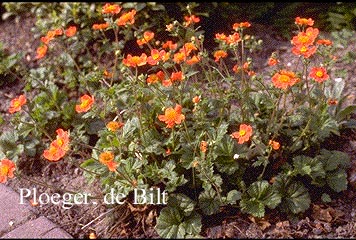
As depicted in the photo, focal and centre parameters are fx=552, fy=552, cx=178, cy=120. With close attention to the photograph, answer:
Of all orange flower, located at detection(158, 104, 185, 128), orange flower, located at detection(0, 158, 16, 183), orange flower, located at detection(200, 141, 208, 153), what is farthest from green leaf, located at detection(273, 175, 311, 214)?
Answer: orange flower, located at detection(0, 158, 16, 183)

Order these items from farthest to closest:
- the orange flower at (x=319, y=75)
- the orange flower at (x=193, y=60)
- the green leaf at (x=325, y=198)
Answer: the orange flower at (x=193, y=60) < the green leaf at (x=325, y=198) < the orange flower at (x=319, y=75)

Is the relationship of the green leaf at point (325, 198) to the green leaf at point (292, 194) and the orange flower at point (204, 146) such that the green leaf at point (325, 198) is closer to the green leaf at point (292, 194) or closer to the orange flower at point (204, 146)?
the green leaf at point (292, 194)

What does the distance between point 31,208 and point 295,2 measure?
8.04ft

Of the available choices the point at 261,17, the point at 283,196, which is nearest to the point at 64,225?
the point at 283,196

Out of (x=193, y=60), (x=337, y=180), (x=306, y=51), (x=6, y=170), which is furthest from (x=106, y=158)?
(x=337, y=180)

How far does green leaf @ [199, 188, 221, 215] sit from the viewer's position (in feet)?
7.77

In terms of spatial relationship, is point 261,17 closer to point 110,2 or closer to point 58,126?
point 110,2

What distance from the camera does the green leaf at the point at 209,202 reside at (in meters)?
2.37

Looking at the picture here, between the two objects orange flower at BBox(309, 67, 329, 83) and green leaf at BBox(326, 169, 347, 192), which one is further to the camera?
green leaf at BBox(326, 169, 347, 192)

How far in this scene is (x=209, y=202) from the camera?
2.39m

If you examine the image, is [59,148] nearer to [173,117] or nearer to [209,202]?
[173,117]

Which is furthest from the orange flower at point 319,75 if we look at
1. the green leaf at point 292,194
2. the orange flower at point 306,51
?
the green leaf at point 292,194

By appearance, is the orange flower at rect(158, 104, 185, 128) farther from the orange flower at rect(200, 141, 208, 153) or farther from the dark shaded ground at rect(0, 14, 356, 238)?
the dark shaded ground at rect(0, 14, 356, 238)

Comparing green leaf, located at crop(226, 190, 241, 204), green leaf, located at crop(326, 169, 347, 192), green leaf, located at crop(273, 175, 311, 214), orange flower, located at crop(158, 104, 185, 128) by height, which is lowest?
green leaf, located at crop(326, 169, 347, 192)
